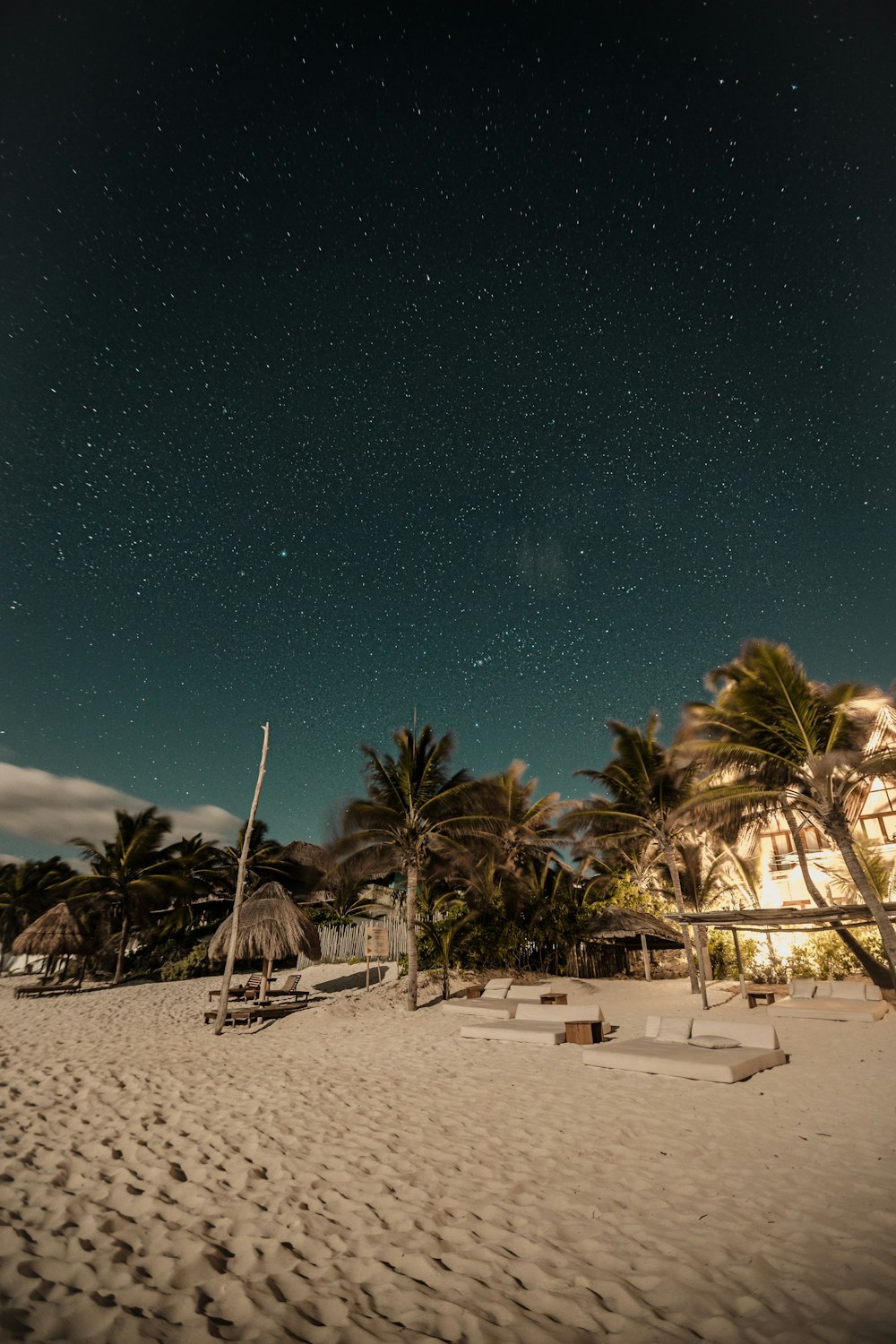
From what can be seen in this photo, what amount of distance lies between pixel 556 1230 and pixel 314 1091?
457 cm

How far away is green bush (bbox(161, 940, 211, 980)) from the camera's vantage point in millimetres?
25203

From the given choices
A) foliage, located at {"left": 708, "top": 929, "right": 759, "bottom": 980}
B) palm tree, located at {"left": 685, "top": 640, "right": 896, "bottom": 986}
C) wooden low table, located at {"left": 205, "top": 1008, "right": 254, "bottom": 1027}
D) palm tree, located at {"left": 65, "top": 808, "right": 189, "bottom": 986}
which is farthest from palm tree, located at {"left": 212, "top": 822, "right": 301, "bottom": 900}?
palm tree, located at {"left": 685, "top": 640, "right": 896, "bottom": 986}

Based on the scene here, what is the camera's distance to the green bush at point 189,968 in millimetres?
25203

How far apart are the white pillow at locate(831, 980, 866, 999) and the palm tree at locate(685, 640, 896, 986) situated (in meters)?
0.74

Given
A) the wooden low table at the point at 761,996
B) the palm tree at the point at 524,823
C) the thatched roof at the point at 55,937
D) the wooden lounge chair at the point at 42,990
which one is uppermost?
the palm tree at the point at 524,823

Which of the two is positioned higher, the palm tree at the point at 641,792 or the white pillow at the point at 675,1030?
the palm tree at the point at 641,792

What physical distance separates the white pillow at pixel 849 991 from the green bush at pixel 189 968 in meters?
22.6

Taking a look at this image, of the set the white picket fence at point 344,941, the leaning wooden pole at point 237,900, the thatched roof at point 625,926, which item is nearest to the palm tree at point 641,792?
the thatched roof at point 625,926

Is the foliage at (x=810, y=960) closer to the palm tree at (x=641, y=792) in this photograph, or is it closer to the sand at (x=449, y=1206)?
the palm tree at (x=641, y=792)

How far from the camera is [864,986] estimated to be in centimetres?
1312

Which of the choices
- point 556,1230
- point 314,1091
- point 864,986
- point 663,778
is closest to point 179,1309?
point 556,1230

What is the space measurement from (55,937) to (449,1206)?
25135 millimetres

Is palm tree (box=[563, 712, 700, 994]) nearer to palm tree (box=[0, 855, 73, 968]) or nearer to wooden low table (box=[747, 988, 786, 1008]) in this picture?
wooden low table (box=[747, 988, 786, 1008])

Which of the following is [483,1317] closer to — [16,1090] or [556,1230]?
[556,1230]
